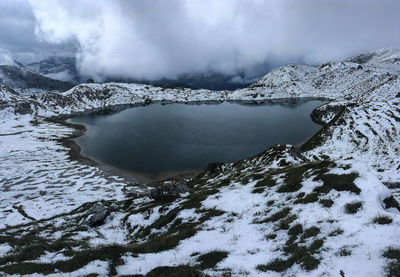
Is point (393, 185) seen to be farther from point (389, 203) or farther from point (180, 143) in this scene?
point (180, 143)

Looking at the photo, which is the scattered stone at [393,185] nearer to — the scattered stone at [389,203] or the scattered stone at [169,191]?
the scattered stone at [389,203]

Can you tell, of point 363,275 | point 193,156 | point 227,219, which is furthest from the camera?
point 193,156

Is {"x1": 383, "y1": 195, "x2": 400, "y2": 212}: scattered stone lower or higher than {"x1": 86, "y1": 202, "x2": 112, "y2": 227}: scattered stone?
higher

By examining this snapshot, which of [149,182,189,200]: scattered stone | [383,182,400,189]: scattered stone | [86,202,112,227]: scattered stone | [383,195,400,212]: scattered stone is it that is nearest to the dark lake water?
[149,182,189,200]: scattered stone

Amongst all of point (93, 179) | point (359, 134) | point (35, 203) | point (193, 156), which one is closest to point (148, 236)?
point (35, 203)

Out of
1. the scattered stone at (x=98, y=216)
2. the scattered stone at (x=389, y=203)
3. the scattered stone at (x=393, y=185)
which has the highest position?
the scattered stone at (x=389, y=203)

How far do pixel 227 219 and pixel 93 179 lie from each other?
242ft

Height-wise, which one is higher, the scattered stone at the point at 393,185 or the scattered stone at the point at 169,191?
the scattered stone at the point at 393,185

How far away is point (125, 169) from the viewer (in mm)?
94812

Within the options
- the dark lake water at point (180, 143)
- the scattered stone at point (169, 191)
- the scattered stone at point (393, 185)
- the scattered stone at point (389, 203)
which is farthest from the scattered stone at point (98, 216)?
the dark lake water at point (180, 143)

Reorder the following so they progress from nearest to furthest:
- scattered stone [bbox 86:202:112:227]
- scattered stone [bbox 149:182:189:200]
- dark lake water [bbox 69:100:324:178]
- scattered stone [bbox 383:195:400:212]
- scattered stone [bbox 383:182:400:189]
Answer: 1. scattered stone [bbox 383:195:400:212]
2. scattered stone [bbox 383:182:400:189]
3. scattered stone [bbox 86:202:112:227]
4. scattered stone [bbox 149:182:189:200]
5. dark lake water [bbox 69:100:324:178]

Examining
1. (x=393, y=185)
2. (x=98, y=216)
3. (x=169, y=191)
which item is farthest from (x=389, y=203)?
(x=98, y=216)

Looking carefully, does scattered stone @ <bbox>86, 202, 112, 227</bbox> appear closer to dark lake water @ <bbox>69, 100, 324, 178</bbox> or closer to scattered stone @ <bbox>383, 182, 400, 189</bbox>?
scattered stone @ <bbox>383, 182, 400, 189</bbox>

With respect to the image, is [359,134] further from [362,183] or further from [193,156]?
[362,183]
